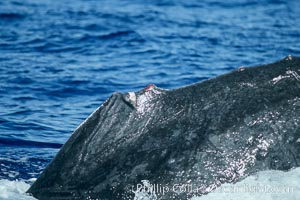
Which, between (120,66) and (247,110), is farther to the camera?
(120,66)

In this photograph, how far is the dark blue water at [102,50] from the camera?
1139cm

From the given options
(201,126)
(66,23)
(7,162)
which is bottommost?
(7,162)

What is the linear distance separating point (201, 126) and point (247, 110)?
427mm

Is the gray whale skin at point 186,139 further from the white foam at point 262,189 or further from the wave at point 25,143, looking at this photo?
the wave at point 25,143

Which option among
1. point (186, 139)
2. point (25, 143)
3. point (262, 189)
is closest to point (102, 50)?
point (25, 143)

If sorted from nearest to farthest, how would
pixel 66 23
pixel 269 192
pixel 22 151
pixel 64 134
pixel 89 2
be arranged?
pixel 269 192, pixel 22 151, pixel 64 134, pixel 66 23, pixel 89 2

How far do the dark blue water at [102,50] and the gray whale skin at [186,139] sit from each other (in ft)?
7.55

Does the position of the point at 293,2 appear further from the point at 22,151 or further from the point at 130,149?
the point at 130,149

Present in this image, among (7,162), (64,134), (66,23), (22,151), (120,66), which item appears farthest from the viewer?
(66,23)

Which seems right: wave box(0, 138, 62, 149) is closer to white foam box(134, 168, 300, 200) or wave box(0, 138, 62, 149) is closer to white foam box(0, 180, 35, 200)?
white foam box(0, 180, 35, 200)

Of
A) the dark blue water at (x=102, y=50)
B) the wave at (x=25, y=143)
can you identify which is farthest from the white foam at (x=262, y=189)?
the wave at (x=25, y=143)

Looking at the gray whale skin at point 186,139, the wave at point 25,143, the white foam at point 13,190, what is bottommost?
the white foam at point 13,190

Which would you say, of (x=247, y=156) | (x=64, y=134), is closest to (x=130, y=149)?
(x=247, y=156)

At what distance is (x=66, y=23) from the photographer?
718 inches
